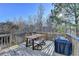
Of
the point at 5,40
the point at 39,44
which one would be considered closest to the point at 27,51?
the point at 39,44

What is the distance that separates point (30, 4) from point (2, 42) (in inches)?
20.2

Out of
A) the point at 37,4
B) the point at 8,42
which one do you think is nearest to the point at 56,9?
the point at 37,4

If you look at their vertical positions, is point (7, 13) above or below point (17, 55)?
above

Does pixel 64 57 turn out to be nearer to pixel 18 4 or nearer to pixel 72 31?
pixel 72 31

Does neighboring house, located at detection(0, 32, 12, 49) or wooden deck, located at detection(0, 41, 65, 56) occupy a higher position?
neighboring house, located at detection(0, 32, 12, 49)

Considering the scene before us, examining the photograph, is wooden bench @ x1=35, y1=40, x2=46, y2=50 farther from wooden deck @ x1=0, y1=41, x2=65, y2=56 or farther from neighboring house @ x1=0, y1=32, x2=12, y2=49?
neighboring house @ x1=0, y1=32, x2=12, y2=49

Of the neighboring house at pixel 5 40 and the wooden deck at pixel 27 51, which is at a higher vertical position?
the neighboring house at pixel 5 40

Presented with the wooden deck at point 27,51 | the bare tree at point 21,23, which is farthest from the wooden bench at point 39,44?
the bare tree at point 21,23

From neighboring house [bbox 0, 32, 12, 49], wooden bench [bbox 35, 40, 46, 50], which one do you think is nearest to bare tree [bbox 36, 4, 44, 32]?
wooden bench [bbox 35, 40, 46, 50]

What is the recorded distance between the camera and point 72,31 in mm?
1464

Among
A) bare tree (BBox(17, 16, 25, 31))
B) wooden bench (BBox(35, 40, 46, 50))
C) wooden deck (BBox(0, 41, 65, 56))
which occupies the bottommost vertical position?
wooden deck (BBox(0, 41, 65, 56))

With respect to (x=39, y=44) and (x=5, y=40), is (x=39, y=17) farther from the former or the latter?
(x=5, y=40)

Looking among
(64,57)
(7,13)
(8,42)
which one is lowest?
(64,57)

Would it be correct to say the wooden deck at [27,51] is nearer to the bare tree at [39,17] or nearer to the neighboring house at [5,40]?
the neighboring house at [5,40]
